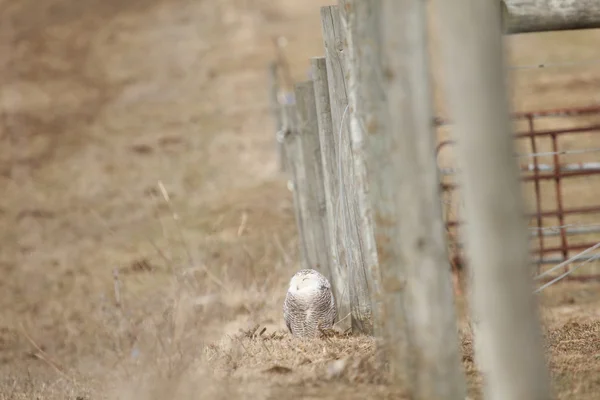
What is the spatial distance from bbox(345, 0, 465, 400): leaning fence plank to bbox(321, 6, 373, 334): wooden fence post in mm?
1618

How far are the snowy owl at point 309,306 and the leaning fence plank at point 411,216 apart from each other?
1904mm

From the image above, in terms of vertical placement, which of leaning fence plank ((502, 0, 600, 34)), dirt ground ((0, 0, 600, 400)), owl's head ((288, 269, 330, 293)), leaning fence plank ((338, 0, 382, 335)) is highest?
leaning fence plank ((502, 0, 600, 34))

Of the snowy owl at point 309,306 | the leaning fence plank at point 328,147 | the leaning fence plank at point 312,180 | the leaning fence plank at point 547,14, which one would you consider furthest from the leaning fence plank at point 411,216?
the leaning fence plank at point 312,180

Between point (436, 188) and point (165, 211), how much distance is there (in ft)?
37.1

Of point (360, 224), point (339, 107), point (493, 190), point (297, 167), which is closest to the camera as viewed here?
point (493, 190)

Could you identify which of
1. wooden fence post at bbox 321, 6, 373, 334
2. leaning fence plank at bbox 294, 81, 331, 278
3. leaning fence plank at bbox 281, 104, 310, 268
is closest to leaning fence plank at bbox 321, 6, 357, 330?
wooden fence post at bbox 321, 6, 373, 334

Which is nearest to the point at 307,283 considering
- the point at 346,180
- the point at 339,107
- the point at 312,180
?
the point at 346,180

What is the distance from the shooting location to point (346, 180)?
18.6 ft

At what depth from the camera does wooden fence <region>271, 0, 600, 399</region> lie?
2.75 m

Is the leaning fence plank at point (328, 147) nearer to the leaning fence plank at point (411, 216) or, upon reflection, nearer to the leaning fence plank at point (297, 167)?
the leaning fence plank at point (297, 167)

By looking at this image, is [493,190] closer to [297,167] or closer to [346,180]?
[346,180]

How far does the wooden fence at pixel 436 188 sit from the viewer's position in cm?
275

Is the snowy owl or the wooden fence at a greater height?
the wooden fence

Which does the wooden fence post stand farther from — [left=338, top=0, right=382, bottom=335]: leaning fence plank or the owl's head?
the owl's head
